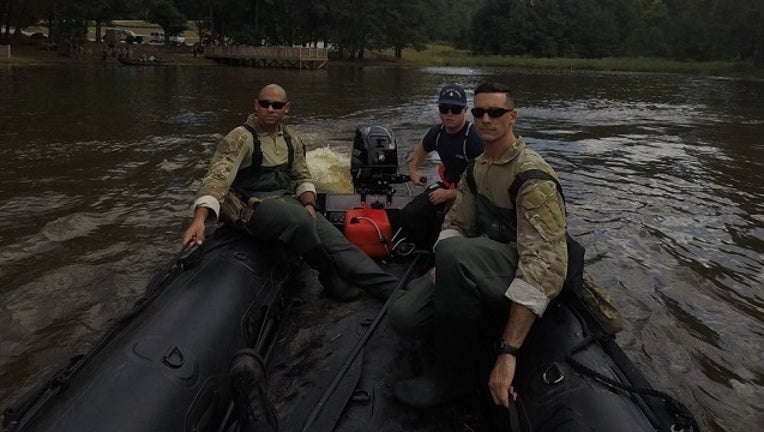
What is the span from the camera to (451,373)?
10.3ft

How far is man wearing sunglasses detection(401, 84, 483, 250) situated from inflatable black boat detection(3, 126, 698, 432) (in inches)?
37.9

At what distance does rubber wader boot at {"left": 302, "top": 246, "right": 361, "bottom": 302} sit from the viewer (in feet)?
14.7

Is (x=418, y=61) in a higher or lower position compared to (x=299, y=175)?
higher

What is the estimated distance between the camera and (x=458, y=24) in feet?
372

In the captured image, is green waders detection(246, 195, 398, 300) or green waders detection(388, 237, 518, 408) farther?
green waders detection(246, 195, 398, 300)

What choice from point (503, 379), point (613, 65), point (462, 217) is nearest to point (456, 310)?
point (503, 379)

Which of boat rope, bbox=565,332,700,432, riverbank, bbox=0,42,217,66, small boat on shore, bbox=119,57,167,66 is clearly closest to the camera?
boat rope, bbox=565,332,700,432

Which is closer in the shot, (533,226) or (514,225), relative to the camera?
(533,226)

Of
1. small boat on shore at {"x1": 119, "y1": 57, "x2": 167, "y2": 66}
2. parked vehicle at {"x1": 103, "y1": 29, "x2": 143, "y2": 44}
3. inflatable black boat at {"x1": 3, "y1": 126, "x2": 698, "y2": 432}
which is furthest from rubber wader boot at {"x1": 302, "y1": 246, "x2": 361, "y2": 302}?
parked vehicle at {"x1": 103, "y1": 29, "x2": 143, "y2": 44}

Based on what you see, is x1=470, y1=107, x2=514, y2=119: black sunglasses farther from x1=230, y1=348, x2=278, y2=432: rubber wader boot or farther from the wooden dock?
the wooden dock

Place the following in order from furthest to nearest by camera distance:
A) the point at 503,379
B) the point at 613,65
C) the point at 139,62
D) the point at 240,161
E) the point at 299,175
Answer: the point at 613,65
the point at 139,62
the point at 299,175
the point at 240,161
the point at 503,379

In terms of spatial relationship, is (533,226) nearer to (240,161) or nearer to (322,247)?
(322,247)

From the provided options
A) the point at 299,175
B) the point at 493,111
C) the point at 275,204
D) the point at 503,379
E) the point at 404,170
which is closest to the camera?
the point at 503,379

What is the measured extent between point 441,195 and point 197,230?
2.08 m
